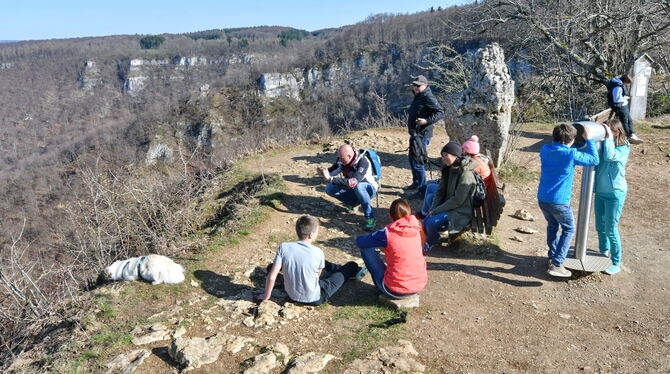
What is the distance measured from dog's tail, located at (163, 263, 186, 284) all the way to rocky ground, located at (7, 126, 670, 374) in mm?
108

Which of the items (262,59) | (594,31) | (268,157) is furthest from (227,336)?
(262,59)

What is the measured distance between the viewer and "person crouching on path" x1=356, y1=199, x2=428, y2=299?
4.07 meters

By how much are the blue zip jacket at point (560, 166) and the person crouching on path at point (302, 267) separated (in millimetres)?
2268

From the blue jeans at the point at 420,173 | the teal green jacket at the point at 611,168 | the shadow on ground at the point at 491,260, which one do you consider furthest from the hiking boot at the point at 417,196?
the teal green jacket at the point at 611,168

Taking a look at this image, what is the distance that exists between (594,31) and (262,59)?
376ft

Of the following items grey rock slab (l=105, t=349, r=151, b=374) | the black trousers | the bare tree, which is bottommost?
grey rock slab (l=105, t=349, r=151, b=374)

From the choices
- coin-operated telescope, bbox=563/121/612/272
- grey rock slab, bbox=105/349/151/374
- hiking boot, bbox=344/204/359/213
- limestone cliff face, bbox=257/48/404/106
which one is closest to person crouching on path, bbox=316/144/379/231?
hiking boot, bbox=344/204/359/213

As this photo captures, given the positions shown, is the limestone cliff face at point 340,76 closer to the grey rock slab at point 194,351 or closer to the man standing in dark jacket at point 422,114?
the man standing in dark jacket at point 422,114

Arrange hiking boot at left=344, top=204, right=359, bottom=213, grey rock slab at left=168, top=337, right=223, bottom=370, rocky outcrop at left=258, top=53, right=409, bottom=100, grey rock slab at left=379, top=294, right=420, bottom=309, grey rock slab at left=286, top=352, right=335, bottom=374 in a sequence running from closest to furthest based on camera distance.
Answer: grey rock slab at left=286, top=352, right=335, bottom=374, grey rock slab at left=168, top=337, right=223, bottom=370, grey rock slab at left=379, top=294, right=420, bottom=309, hiking boot at left=344, top=204, right=359, bottom=213, rocky outcrop at left=258, top=53, right=409, bottom=100

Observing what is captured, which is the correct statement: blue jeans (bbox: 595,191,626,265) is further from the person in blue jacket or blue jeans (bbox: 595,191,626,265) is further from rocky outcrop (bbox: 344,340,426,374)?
rocky outcrop (bbox: 344,340,426,374)

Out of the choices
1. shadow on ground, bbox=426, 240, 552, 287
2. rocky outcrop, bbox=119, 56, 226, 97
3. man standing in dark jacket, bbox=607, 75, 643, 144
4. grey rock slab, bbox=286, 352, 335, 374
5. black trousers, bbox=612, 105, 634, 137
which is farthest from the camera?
rocky outcrop, bbox=119, 56, 226, 97

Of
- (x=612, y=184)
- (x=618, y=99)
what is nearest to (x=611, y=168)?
(x=612, y=184)

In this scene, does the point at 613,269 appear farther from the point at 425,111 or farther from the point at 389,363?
the point at 425,111

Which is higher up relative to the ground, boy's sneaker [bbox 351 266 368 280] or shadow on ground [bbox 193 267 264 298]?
boy's sneaker [bbox 351 266 368 280]
